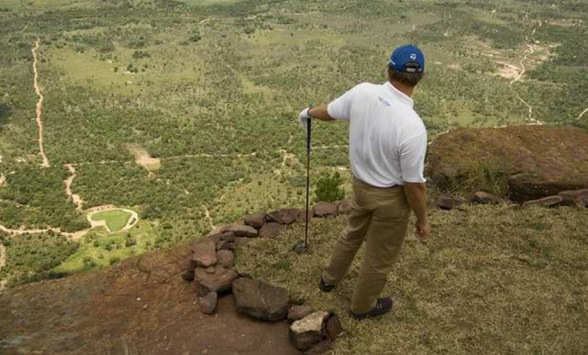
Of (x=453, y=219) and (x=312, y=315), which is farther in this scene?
(x=453, y=219)

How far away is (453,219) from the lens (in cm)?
784

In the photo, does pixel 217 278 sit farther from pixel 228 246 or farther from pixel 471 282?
pixel 471 282

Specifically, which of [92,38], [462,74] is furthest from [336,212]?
[92,38]

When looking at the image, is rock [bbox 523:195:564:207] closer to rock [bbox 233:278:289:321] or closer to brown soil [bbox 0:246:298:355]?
rock [bbox 233:278:289:321]

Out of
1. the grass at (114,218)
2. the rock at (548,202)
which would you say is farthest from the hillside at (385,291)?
the grass at (114,218)

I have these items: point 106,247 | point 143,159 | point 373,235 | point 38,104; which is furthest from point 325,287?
point 38,104

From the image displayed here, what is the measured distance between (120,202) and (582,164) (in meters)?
24.5

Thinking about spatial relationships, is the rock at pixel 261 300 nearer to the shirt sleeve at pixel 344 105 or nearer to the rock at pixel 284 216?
the rock at pixel 284 216

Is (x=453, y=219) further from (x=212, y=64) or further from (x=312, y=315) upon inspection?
(x=212, y=64)

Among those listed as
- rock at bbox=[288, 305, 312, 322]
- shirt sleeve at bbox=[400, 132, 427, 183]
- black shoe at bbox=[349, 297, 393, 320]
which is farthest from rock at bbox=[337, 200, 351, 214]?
shirt sleeve at bbox=[400, 132, 427, 183]

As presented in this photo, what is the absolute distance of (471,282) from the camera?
6.44 metres

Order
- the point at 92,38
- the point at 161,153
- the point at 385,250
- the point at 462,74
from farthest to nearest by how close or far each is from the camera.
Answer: the point at 92,38
the point at 462,74
the point at 161,153
the point at 385,250

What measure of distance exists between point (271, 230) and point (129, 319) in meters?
2.17

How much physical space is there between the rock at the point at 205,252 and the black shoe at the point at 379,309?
1.89 metres
